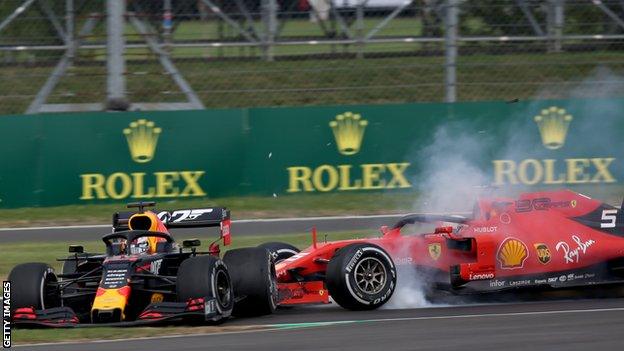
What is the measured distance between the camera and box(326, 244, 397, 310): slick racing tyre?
371 inches

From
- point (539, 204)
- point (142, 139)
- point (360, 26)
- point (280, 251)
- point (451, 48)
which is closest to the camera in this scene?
point (539, 204)

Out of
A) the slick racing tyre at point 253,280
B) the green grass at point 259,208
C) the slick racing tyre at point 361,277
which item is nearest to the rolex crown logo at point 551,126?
the green grass at point 259,208

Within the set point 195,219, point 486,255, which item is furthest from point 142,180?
point 486,255

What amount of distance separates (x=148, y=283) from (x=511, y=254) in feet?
10.2

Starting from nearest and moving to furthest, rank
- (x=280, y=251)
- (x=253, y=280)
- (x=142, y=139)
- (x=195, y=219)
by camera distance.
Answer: (x=253, y=280), (x=195, y=219), (x=280, y=251), (x=142, y=139)

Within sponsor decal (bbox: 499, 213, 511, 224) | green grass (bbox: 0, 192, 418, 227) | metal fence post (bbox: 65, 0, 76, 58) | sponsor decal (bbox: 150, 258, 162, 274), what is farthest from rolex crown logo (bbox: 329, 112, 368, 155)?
sponsor decal (bbox: 150, 258, 162, 274)

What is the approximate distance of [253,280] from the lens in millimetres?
9430

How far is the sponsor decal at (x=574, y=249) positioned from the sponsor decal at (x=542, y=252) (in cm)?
10

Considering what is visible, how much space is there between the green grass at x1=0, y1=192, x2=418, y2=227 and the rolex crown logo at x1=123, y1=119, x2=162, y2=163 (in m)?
0.70

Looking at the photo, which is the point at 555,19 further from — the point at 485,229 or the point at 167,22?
the point at 485,229

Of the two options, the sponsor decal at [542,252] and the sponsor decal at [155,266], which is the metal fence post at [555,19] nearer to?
the sponsor decal at [542,252]

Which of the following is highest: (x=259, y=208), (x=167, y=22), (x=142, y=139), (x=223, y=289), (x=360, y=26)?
(x=167, y=22)

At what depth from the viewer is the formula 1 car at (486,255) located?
9.67 meters

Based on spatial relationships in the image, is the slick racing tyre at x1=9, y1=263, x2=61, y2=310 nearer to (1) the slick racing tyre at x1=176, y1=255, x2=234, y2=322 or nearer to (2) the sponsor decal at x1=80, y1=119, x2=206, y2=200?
(1) the slick racing tyre at x1=176, y1=255, x2=234, y2=322
